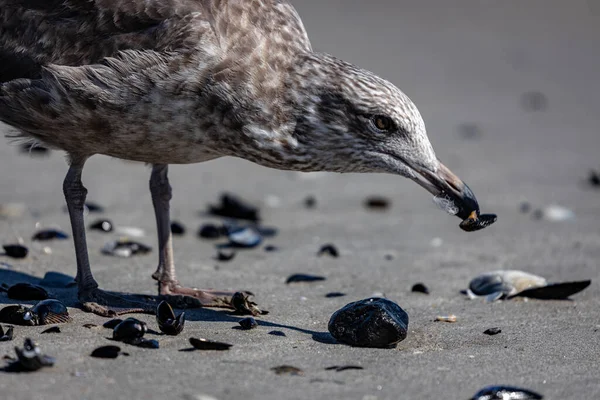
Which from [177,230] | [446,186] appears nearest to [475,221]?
[446,186]

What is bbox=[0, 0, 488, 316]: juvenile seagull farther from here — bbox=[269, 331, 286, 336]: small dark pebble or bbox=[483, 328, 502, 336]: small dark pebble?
bbox=[269, 331, 286, 336]: small dark pebble

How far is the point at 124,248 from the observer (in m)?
6.84

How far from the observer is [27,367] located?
4152 mm

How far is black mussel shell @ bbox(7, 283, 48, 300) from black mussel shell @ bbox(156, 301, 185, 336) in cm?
89

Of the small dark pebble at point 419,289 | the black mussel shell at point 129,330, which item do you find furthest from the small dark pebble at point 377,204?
the black mussel shell at point 129,330

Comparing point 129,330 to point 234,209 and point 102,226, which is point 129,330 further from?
point 234,209

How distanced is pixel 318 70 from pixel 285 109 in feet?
1.03

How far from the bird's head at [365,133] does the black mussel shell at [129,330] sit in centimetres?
135

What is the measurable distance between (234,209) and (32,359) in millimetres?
3993

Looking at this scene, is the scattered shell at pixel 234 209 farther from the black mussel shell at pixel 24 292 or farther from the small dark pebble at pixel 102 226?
the black mussel shell at pixel 24 292

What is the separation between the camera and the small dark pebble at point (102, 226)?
286 inches

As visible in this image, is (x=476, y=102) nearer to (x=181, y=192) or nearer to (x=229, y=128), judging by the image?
(x=181, y=192)

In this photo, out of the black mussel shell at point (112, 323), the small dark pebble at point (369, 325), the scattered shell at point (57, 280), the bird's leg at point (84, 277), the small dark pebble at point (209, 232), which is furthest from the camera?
the small dark pebble at point (209, 232)

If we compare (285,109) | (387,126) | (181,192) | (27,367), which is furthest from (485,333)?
(181,192)
